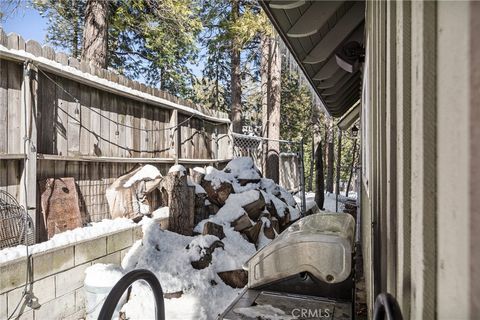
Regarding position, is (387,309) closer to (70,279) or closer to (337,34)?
(337,34)

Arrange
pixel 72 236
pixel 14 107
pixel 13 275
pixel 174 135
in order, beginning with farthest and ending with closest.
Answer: pixel 174 135, pixel 72 236, pixel 14 107, pixel 13 275

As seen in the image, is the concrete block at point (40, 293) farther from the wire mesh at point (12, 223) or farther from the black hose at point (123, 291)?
the black hose at point (123, 291)

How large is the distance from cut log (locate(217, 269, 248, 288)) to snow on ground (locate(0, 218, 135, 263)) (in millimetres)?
1535

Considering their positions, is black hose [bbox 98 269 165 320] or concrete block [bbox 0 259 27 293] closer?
black hose [bbox 98 269 165 320]

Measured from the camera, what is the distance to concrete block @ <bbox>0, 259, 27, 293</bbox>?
2.96 m

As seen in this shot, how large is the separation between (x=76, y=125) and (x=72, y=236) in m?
1.50

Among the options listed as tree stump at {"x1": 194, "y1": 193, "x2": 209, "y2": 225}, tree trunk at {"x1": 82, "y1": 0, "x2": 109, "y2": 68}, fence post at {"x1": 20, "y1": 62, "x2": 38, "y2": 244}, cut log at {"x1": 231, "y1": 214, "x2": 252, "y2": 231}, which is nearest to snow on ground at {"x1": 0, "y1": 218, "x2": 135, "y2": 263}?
fence post at {"x1": 20, "y1": 62, "x2": 38, "y2": 244}

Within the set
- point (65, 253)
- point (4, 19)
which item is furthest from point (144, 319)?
point (4, 19)

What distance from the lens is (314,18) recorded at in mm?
2883

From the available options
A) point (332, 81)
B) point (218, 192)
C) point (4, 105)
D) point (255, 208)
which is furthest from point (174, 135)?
point (4, 105)

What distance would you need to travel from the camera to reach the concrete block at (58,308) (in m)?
3.29

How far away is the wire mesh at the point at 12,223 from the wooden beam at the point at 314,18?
3.27 m

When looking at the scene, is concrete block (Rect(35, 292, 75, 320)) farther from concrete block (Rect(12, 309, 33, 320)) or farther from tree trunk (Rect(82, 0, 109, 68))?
tree trunk (Rect(82, 0, 109, 68))

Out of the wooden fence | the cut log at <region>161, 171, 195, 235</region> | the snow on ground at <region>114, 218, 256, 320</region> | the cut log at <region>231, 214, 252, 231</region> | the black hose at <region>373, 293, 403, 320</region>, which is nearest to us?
the black hose at <region>373, 293, 403, 320</region>
